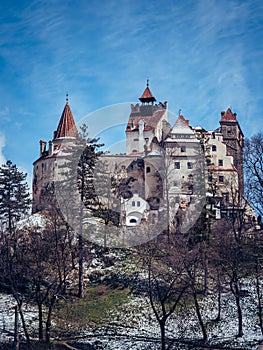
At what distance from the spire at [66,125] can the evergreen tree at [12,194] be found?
21.8 metres

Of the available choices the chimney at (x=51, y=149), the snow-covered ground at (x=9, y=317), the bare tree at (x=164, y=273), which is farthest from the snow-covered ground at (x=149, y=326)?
the chimney at (x=51, y=149)

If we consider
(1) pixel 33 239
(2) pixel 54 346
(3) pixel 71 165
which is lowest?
(2) pixel 54 346

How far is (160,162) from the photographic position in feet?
246

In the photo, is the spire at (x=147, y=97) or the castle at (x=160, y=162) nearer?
the castle at (x=160, y=162)

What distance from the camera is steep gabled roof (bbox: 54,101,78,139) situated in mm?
78794

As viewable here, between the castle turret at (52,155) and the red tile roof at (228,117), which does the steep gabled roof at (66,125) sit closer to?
the castle turret at (52,155)

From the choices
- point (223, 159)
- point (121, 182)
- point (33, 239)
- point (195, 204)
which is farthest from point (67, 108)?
point (33, 239)

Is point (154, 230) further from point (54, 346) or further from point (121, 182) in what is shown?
point (54, 346)

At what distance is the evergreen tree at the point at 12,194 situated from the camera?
52406 millimetres

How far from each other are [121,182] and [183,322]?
37.7 m

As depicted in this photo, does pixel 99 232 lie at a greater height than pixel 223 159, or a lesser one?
lesser

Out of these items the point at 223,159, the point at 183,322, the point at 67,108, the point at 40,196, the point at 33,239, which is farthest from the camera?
the point at 67,108

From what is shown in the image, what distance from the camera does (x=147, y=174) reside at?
7500 cm

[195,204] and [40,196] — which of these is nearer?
[195,204]
